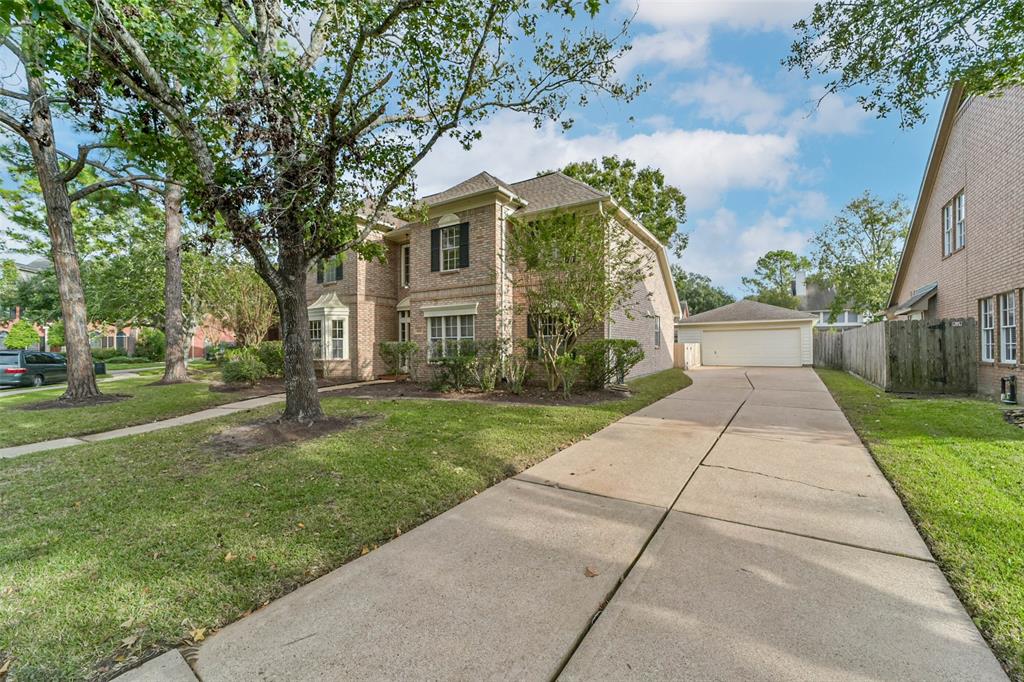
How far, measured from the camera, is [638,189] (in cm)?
2264

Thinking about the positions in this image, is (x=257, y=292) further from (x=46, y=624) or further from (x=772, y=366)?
(x=772, y=366)

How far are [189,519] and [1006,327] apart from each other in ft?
46.9

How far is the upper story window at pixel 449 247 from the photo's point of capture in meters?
12.9

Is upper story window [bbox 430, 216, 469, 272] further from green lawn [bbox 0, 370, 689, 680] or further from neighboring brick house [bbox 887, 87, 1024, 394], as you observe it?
neighboring brick house [bbox 887, 87, 1024, 394]

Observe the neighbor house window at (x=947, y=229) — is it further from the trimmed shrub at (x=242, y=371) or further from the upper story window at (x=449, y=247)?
the trimmed shrub at (x=242, y=371)

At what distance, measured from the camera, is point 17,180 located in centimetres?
1409

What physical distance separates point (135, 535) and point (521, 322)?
10.2 meters

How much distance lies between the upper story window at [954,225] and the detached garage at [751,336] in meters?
9.63

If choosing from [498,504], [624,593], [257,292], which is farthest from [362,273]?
[624,593]

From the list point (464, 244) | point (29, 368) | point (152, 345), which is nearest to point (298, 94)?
point (464, 244)

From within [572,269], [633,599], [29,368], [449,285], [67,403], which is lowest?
[633,599]

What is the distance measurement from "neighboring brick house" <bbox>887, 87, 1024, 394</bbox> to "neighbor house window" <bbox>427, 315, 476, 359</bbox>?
1203cm

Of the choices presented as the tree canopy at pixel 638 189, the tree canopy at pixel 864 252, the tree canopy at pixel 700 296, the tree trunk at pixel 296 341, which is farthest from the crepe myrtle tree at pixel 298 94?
the tree canopy at pixel 700 296

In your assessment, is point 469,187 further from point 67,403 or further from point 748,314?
point 748,314
